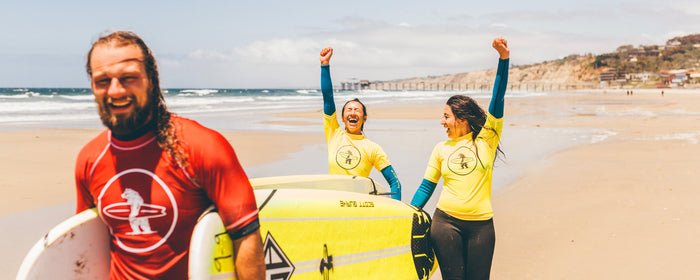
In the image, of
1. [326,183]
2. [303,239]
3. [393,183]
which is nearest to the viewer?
[303,239]

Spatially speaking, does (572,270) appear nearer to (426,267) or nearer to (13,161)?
(426,267)

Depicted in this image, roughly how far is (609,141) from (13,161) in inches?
516

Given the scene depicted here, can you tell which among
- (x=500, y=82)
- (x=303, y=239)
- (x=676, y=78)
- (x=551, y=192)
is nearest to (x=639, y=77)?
(x=676, y=78)

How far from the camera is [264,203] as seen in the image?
2.35 m

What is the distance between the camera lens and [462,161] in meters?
2.97

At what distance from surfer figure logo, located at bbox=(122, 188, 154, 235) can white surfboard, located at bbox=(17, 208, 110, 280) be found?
0.27m

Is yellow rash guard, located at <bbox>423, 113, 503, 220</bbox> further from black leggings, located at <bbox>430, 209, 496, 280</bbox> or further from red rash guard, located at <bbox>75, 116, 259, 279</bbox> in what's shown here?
red rash guard, located at <bbox>75, 116, 259, 279</bbox>

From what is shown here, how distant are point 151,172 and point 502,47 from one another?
7.31ft

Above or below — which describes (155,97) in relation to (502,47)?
below

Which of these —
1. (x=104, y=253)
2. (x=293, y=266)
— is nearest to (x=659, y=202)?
(x=293, y=266)

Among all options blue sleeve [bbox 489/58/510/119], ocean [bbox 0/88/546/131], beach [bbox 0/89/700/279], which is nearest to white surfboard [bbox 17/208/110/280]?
ocean [bbox 0/88/546/131]

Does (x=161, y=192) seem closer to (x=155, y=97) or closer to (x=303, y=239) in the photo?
(x=155, y=97)

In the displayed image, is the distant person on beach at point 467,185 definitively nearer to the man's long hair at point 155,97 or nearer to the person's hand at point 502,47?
the person's hand at point 502,47

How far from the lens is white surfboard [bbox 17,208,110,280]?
1.64m
